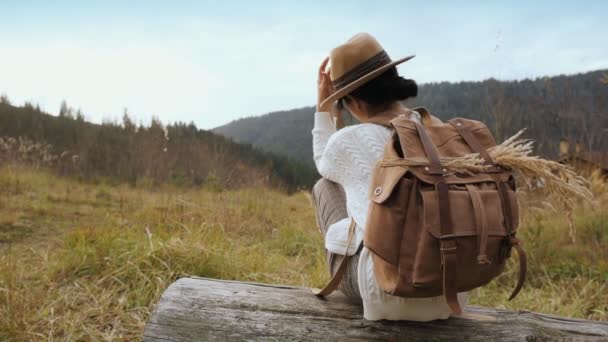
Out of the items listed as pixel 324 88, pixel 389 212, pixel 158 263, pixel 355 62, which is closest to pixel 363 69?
pixel 355 62

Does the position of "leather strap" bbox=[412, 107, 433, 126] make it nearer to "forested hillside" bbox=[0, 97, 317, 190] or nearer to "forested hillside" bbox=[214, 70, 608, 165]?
"forested hillside" bbox=[214, 70, 608, 165]

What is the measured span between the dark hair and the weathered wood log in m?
0.85

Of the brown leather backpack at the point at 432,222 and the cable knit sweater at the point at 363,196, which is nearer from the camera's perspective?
the brown leather backpack at the point at 432,222

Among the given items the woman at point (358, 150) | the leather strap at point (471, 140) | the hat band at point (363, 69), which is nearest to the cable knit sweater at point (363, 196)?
the woman at point (358, 150)

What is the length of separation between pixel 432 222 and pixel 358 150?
16.9 inches

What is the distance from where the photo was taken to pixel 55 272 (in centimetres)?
348

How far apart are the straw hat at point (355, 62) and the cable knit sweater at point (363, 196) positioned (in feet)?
0.74

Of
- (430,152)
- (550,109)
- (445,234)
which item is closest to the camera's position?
(445,234)

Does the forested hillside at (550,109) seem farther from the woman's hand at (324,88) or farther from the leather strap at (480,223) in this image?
the leather strap at (480,223)

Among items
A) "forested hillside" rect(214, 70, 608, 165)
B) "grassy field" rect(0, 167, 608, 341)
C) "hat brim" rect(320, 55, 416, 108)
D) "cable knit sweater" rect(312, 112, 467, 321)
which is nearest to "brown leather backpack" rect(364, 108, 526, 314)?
"cable knit sweater" rect(312, 112, 467, 321)

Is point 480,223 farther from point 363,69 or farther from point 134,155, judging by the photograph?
point 134,155

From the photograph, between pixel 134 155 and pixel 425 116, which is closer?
pixel 425 116

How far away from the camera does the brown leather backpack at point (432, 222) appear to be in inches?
55.4

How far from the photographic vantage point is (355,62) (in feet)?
6.25
